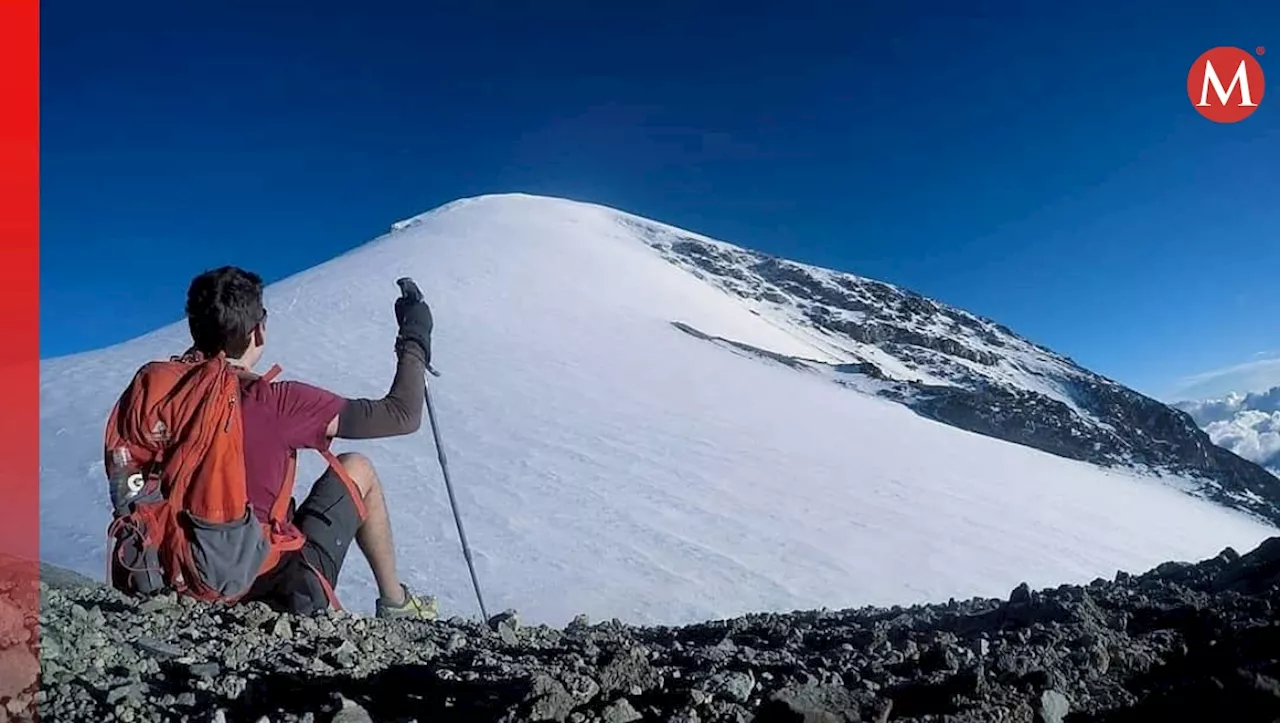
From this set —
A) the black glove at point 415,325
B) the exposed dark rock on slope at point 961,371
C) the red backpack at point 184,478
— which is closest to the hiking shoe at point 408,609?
the red backpack at point 184,478

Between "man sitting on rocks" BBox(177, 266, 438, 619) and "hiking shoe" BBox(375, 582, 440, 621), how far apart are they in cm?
42

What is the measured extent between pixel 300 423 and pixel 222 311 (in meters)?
0.53

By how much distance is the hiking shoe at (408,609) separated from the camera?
14.3 ft

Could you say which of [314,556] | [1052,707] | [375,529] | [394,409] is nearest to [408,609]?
[375,529]

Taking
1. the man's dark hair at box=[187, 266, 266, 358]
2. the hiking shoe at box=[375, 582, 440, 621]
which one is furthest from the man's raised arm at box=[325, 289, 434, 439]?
the hiking shoe at box=[375, 582, 440, 621]

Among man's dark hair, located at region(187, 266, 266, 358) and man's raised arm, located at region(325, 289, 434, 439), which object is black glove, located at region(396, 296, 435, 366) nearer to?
man's raised arm, located at region(325, 289, 434, 439)

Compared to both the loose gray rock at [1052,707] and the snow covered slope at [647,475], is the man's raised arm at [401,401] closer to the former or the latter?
the loose gray rock at [1052,707]

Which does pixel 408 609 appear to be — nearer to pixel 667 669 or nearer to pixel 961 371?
pixel 667 669

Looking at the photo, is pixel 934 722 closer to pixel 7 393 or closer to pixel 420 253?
pixel 7 393

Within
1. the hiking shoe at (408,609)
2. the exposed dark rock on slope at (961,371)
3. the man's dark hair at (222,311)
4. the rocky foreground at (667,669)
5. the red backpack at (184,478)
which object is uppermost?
the exposed dark rock on slope at (961,371)

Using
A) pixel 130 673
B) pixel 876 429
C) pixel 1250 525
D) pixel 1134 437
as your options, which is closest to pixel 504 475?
pixel 876 429

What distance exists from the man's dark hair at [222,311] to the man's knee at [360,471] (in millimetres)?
747

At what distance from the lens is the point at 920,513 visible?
52.2ft

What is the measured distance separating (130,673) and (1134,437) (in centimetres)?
3730
